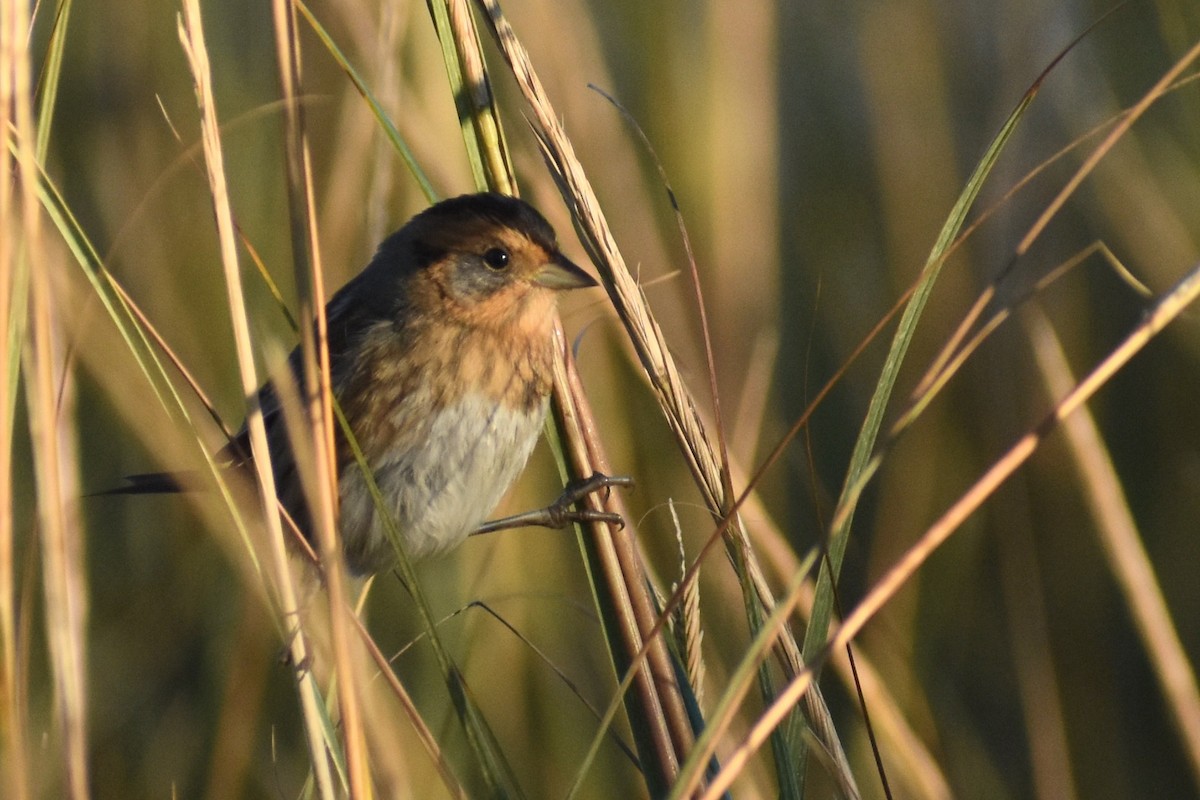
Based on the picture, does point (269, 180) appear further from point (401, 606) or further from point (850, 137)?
point (850, 137)

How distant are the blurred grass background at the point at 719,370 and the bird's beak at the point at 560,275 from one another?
3.2 inches

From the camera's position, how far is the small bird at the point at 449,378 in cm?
244

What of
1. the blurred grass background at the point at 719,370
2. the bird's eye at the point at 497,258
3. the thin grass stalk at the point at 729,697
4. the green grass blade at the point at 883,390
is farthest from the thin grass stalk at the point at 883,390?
the bird's eye at the point at 497,258

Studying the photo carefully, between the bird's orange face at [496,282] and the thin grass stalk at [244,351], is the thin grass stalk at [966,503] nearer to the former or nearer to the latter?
the thin grass stalk at [244,351]

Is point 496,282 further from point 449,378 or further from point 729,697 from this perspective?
point 729,697

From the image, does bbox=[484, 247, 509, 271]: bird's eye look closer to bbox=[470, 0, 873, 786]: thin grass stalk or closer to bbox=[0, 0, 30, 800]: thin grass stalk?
bbox=[470, 0, 873, 786]: thin grass stalk

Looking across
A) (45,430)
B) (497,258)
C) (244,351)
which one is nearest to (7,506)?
(45,430)

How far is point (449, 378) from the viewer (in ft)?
8.11

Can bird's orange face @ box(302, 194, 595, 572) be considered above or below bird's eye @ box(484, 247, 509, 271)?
below

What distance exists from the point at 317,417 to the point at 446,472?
994 millimetres

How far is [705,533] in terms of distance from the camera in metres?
2.92

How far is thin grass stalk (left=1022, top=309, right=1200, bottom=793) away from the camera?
6.56 feet

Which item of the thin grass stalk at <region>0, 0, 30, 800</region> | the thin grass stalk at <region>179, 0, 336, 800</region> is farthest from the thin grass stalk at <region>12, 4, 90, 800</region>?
the thin grass stalk at <region>179, 0, 336, 800</region>

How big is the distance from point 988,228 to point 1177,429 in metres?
0.64
